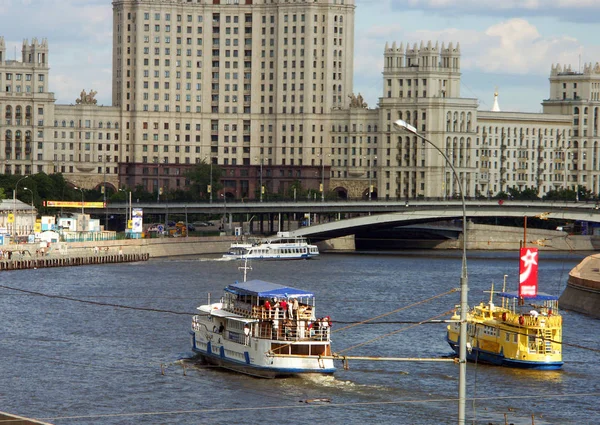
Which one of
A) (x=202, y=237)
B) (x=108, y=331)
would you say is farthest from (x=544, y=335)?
(x=202, y=237)

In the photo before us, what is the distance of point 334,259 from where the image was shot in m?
178

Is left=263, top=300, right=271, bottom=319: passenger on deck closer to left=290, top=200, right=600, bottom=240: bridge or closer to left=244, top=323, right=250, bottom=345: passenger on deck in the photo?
left=244, top=323, right=250, bottom=345: passenger on deck

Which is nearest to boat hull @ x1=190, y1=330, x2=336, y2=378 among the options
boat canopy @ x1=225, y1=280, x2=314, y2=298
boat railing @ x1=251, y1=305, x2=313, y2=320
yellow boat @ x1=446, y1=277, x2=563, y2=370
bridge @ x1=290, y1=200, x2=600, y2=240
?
boat railing @ x1=251, y1=305, x2=313, y2=320

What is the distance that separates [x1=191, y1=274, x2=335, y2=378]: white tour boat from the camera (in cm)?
7312

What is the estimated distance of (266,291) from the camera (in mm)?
76250

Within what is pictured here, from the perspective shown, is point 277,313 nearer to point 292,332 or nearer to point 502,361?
point 292,332

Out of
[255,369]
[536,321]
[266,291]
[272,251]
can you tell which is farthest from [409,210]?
[255,369]

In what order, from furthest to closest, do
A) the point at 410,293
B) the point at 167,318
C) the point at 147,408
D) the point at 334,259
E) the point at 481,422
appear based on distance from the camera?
the point at 334,259 → the point at 410,293 → the point at 167,318 → the point at 147,408 → the point at 481,422

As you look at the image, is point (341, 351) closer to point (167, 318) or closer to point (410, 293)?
point (167, 318)

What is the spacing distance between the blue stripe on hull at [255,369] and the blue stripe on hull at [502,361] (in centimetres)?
1051

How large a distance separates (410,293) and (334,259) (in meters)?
53.7

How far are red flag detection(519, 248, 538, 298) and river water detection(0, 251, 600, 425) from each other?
4.68m

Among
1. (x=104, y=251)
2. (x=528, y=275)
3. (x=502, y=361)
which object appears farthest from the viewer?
(x=104, y=251)

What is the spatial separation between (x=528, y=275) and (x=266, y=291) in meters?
16.8
